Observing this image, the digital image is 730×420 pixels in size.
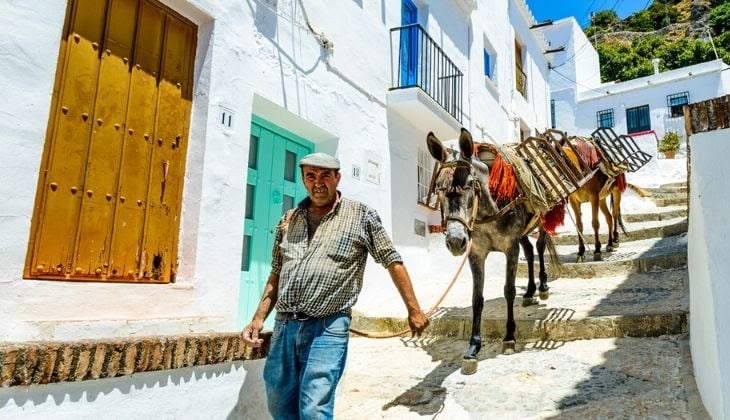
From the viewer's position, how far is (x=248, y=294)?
4.63 m

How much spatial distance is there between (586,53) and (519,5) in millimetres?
16664

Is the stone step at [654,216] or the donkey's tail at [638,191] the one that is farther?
the donkey's tail at [638,191]

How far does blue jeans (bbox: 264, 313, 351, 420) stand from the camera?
2.18 metres

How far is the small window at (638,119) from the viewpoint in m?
24.8

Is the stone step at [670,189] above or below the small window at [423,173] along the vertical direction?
above

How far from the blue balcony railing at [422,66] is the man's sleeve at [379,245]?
16.3ft

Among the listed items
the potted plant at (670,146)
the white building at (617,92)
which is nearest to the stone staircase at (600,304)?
the potted plant at (670,146)

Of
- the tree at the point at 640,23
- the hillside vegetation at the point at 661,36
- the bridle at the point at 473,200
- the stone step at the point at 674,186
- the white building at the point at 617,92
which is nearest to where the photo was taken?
the bridle at the point at 473,200

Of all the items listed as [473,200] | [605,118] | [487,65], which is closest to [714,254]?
[473,200]

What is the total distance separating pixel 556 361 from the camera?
Answer: 12.8ft

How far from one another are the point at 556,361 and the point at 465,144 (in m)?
1.97

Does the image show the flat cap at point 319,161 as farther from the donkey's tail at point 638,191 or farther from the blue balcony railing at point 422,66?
the donkey's tail at point 638,191

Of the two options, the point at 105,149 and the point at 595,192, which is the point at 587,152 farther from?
the point at 105,149

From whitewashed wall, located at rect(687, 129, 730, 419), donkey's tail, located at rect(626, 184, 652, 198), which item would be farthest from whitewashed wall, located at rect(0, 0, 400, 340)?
donkey's tail, located at rect(626, 184, 652, 198)
